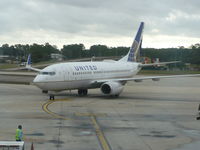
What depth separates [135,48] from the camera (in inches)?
1912

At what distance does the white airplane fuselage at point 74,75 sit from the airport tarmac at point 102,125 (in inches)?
80.9

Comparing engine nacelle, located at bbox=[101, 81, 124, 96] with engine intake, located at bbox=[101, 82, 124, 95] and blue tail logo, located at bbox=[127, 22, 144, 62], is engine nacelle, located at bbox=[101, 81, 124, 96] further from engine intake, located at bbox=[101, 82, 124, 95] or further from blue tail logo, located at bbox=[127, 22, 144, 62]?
blue tail logo, located at bbox=[127, 22, 144, 62]

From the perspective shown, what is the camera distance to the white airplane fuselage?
105 feet

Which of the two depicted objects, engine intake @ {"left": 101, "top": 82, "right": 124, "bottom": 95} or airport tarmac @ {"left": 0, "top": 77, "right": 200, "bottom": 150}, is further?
engine intake @ {"left": 101, "top": 82, "right": 124, "bottom": 95}

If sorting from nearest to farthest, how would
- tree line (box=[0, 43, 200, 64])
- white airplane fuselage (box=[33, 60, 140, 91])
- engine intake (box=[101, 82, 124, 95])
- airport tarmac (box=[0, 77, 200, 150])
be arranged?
airport tarmac (box=[0, 77, 200, 150]), white airplane fuselage (box=[33, 60, 140, 91]), engine intake (box=[101, 82, 124, 95]), tree line (box=[0, 43, 200, 64])

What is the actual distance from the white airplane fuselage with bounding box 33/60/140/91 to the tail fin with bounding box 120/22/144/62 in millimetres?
5389

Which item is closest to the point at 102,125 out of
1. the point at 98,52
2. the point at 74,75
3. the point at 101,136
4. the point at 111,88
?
the point at 101,136

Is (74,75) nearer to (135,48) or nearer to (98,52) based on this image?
(135,48)

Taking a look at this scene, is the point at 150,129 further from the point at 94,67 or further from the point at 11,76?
the point at 11,76

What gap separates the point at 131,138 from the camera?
1692cm

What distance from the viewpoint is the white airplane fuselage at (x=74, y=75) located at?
105ft

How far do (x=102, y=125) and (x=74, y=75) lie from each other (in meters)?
14.5

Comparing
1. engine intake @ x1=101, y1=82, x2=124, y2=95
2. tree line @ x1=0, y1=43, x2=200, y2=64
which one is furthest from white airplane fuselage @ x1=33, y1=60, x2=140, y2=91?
tree line @ x1=0, y1=43, x2=200, y2=64

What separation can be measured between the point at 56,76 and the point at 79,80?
320 cm
